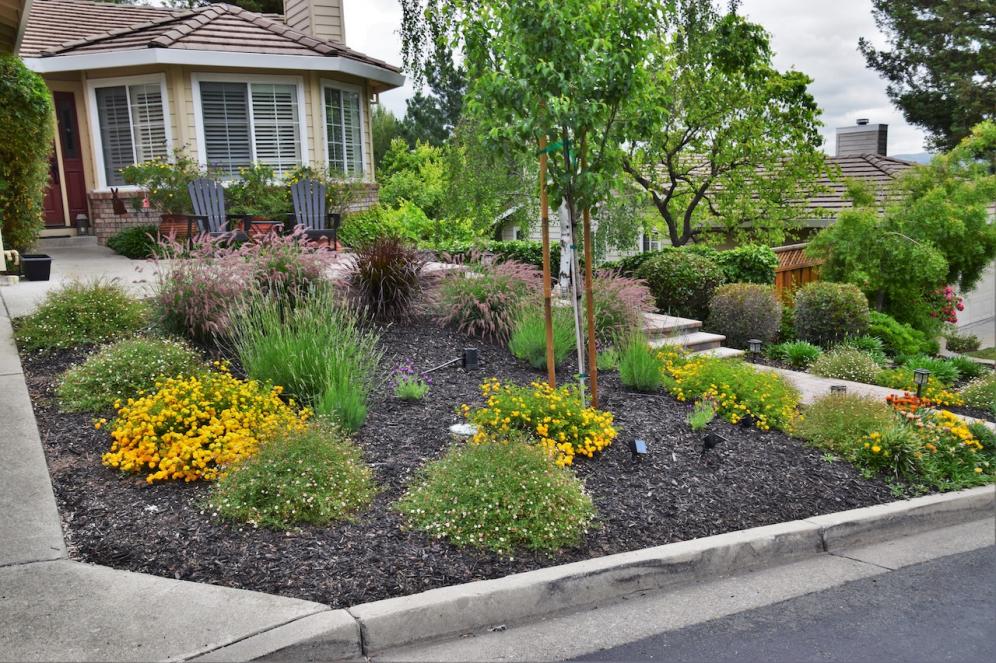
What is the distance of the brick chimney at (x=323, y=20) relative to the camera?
15.2m

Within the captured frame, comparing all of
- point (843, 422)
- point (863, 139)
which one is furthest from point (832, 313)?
point (863, 139)

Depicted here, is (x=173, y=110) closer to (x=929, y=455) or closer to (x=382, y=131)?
(x=929, y=455)

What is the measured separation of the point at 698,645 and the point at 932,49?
2437 cm

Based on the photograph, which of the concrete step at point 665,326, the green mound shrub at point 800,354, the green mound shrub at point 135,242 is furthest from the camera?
the green mound shrub at point 135,242

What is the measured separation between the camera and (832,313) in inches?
404

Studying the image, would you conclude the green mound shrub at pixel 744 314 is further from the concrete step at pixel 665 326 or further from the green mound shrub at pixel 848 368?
the green mound shrub at pixel 848 368

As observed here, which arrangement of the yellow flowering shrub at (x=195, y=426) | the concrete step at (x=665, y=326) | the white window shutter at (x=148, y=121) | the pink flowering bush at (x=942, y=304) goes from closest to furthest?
the yellow flowering shrub at (x=195, y=426) → the concrete step at (x=665, y=326) → the pink flowering bush at (x=942, y=304) → the white window shutter at (x=148, y=121)

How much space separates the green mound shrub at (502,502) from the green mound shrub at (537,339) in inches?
92.7

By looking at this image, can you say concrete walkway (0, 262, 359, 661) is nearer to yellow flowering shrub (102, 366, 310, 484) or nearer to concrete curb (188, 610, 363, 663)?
concrete curb (188, 610, 363, 663)

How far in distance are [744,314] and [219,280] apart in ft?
20.6

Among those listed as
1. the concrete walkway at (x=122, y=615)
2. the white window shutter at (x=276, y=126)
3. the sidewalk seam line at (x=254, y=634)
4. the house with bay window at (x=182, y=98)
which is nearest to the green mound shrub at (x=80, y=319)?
the concrete walkway at (x=122, y=615)

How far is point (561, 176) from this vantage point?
17.0 ft

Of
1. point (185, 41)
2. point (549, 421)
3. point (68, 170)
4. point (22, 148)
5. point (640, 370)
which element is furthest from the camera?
point (68, 170)

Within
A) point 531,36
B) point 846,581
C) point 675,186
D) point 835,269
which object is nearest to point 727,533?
point 846,581
